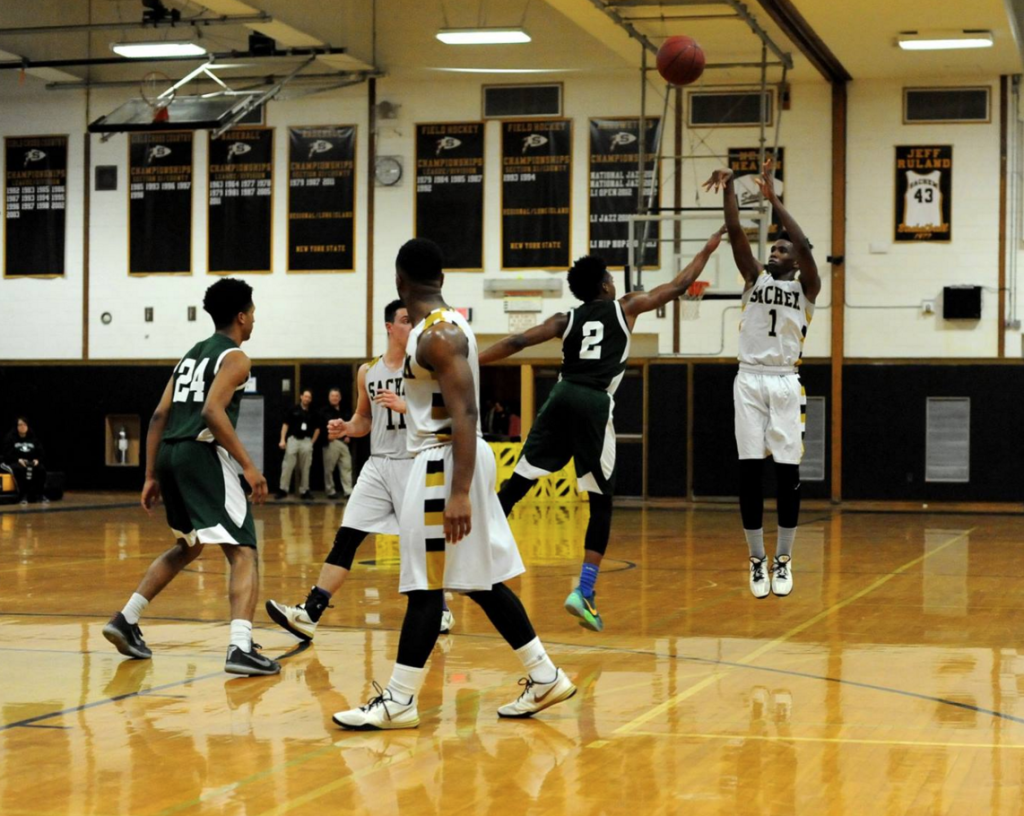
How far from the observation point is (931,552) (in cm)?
1331

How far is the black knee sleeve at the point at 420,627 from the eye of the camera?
5188mm

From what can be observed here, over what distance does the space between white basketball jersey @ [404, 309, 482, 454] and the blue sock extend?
2.74 meters

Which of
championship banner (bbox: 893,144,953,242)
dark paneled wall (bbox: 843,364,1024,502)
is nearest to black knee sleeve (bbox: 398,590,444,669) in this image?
dark paneled wall (bbox: 843,364,1024,502)

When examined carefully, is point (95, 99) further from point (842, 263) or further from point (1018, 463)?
point (1018, 463)

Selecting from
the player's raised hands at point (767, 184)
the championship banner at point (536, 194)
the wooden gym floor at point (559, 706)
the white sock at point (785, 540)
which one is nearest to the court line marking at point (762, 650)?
the wooden gym floor at point (559, 706)

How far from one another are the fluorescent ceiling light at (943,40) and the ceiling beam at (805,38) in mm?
1052

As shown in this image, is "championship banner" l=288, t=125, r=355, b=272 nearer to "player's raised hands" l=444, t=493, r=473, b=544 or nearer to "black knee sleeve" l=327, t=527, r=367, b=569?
"black knee sleeve" l=327, t=527, r=367, b=569

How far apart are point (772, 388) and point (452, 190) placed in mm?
14123

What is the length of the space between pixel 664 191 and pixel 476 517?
17063mm

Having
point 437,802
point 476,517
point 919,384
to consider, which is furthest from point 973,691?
point 919,384

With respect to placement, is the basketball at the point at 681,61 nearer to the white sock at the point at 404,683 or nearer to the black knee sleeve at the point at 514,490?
the black knee sleeve at the point at 514,490

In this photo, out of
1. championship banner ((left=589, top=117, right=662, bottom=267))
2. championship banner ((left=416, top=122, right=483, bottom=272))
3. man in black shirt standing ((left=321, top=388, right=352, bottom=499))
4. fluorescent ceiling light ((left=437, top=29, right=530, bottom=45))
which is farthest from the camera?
championship banner ((left=416, top=122, right=483, bottom=272))

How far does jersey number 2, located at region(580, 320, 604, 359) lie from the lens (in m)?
7.86

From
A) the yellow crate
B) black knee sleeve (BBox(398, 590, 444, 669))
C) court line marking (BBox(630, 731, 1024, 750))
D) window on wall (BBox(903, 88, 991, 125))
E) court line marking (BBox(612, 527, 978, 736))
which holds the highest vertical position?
window on wall (BBox(903, 88, 991, 125))
